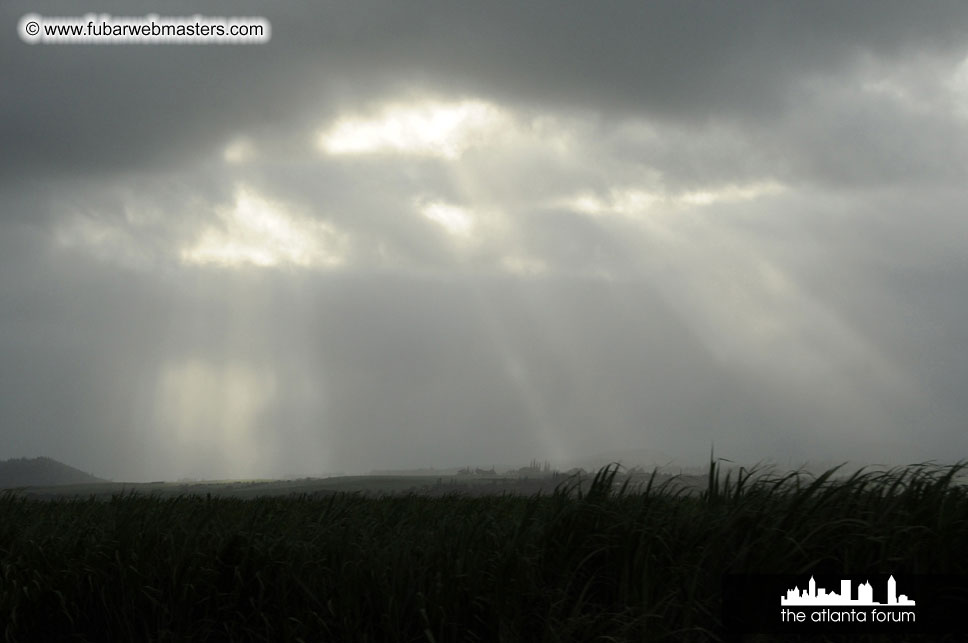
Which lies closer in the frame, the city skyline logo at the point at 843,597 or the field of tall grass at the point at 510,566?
the city skyline logo at the point at 843,597

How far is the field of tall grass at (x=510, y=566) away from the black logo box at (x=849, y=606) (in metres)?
0.08

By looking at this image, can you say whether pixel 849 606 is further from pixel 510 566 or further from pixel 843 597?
pixel 510 566

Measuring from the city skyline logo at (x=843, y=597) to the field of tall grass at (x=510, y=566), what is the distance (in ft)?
0.46

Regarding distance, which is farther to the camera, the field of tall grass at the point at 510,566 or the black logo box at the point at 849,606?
the field of tall grass at the point at 510,566

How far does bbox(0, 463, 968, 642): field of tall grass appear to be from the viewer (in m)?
5.10

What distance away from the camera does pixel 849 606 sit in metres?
4.79

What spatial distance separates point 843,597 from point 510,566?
2.24 metres

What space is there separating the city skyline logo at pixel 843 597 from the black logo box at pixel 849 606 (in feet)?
0.07

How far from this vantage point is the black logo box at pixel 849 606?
4.77m

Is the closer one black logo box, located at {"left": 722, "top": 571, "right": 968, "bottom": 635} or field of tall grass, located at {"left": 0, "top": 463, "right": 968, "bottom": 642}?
black logo box, located at {"left": 722, "top": 571, "right": 968, "bottom": 635}

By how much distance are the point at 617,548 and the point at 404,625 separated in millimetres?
1670

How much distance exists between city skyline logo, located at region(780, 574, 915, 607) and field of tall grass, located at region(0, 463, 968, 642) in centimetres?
14

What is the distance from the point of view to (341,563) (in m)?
6.26

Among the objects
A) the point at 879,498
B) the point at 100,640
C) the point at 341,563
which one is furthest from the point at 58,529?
the point at 879,498
